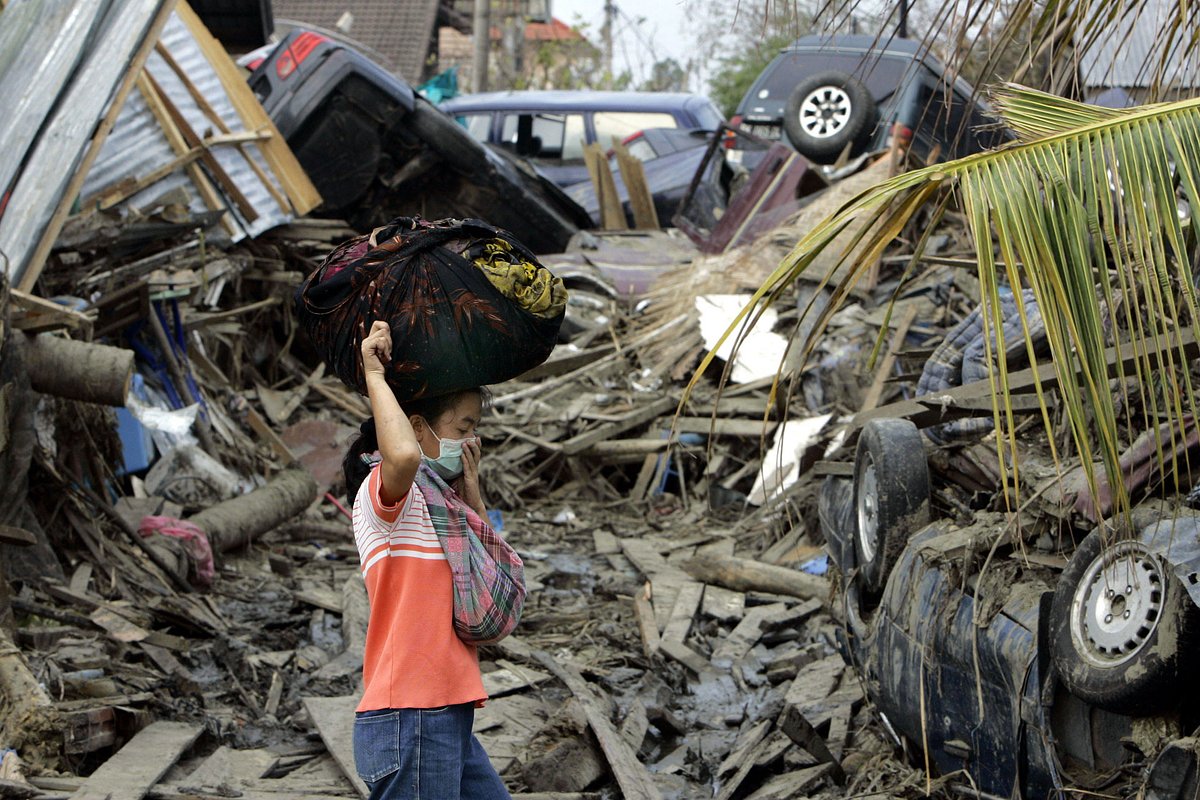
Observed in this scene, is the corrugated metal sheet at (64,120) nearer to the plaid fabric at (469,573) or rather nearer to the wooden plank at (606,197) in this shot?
the plaid fabric at (469,573)

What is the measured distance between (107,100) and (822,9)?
6093 mm

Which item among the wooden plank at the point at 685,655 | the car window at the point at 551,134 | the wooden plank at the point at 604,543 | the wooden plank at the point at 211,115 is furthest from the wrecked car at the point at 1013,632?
the car window at the point at 551,134

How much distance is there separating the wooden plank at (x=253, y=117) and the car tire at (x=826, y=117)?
5394 mm

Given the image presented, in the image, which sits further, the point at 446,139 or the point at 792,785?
the point at 446,139

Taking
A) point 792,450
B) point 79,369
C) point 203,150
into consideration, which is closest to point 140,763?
point 79,369

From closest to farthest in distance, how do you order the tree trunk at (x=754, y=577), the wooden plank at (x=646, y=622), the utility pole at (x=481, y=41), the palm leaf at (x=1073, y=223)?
the palm leaf at (x=1073, y=223) < the wooden plank at (x=646, y=622) < the tree trunk at (x=754, y=577) < the utility pole at (x=481, y=41)

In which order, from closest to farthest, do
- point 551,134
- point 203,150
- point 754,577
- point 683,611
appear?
point 683,611
point 754,577
point 203,150
point 551,134

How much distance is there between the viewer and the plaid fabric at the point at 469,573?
286 centimetres

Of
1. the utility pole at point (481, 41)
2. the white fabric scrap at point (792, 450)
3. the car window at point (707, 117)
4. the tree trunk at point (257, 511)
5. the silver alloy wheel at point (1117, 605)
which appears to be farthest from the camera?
the utility pole at point (481, 41)

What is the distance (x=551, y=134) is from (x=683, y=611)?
1116 cm

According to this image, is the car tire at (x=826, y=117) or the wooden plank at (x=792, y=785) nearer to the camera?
the wooden plank at (x=792, y=785)

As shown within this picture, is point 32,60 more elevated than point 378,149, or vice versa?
point 32,60

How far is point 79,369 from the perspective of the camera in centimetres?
610

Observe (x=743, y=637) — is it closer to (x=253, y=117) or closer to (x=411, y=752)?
(x=411, y=752)
